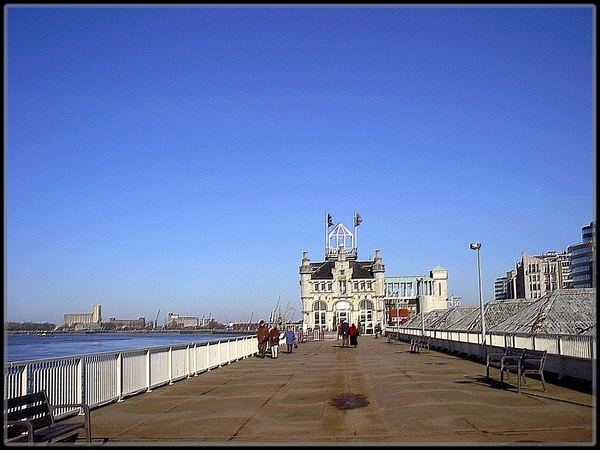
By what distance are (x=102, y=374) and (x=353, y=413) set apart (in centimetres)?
508

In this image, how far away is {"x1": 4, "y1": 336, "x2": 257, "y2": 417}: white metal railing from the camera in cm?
1109

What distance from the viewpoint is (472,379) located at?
714 inches

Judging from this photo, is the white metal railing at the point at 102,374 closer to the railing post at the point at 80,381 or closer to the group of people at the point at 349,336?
the railing post at the point at 80,381

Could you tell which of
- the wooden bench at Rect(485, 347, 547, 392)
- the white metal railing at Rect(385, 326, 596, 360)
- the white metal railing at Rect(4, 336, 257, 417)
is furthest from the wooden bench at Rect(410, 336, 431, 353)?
the wooden bench at Rect(485, 347, 547, 392)

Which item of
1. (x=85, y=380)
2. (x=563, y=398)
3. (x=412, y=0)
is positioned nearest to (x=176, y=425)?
(x=85, y=380)

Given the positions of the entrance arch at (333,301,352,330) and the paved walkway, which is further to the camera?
the entrance arch at (333,301,352,330)

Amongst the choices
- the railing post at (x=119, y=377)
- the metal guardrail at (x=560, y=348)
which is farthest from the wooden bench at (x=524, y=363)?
the railing post at (x=119, y=377)

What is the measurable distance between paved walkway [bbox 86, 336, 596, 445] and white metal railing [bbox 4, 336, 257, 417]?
0.36m

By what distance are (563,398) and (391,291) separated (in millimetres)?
113530

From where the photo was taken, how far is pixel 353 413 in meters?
12.5

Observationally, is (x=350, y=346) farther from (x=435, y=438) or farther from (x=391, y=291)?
(x=391, y=291)

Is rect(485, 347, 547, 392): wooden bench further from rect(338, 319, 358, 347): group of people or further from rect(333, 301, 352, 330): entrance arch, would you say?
rect(333, 301, 352, 330): entrance arch

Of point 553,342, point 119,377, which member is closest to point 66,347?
point 119,377

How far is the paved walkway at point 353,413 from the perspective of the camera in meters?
10.1
